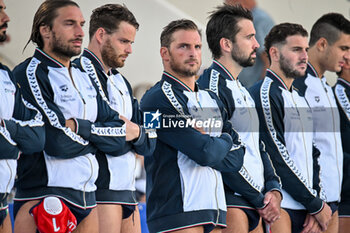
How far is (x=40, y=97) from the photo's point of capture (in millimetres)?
2994

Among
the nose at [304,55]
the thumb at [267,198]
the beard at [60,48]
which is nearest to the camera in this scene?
the beard at [60,48]

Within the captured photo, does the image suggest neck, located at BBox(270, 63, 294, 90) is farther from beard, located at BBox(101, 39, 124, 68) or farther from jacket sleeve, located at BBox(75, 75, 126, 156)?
jacket sleeve, located at BBox(75, 75, 126, 156)

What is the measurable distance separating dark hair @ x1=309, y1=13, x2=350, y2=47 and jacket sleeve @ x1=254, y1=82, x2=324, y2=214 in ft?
3.50

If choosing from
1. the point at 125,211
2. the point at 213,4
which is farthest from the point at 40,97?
the point at 213,4

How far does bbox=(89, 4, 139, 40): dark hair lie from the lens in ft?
11.7

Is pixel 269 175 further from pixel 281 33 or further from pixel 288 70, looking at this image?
pixel 281 33

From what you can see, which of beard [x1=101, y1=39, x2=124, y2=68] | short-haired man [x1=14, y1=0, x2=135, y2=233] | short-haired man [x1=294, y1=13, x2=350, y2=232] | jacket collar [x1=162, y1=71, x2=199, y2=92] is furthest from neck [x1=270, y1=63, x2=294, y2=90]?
short-haired man [x1=14, y1=0, x2=135, y2=233]

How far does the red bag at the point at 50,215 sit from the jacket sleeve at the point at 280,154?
4.92 feet

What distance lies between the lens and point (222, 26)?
3939mm

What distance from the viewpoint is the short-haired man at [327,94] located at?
4.39 metres


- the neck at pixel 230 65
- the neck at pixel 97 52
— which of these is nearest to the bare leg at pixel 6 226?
the neck at pixel 97 52

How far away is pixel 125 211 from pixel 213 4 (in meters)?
1.95

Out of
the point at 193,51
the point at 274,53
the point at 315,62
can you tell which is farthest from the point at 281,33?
the point at 193,51

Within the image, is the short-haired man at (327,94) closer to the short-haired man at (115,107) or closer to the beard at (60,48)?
the short-haired man at (115,107)
